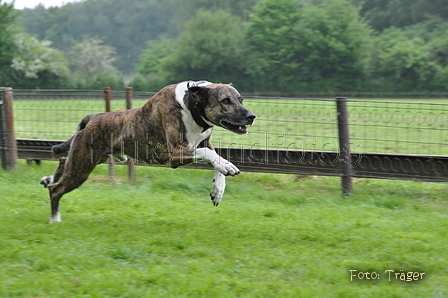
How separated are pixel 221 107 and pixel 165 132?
0.71 meters

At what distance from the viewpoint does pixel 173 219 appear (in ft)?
20.7

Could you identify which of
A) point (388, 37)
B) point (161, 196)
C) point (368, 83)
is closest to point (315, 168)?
point (161, 196)

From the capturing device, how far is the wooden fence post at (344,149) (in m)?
7.62

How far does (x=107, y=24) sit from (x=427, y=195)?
88.5 m

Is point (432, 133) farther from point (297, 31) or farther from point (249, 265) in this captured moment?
point (297, 31)

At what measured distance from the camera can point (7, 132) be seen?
953 cm

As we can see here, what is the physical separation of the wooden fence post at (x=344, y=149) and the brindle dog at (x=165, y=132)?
2900 millimetres

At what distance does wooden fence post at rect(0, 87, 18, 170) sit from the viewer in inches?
372

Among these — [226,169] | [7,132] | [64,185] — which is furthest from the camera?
[7,132]

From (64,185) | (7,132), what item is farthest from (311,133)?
(64,185)

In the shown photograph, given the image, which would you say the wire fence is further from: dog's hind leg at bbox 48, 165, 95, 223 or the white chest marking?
dog's hind leg at bbox 48, 165, 95, 223

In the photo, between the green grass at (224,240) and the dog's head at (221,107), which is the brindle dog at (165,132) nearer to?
the dog's head at (221,107)

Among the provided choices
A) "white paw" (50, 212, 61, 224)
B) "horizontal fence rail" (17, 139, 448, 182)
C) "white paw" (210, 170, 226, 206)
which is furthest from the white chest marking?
"horizontal fence rail" (17, 139, 448, 182)

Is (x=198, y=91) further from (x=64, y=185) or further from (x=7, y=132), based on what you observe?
(x=7, y=132)
